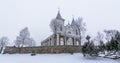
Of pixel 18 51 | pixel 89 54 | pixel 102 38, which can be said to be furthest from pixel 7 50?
pixel 102 38

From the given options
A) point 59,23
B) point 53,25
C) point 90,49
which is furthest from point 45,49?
point 59,23

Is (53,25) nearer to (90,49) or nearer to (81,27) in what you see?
(81,27)

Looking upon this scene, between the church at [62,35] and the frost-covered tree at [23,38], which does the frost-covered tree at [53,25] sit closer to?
the church at [62,35]

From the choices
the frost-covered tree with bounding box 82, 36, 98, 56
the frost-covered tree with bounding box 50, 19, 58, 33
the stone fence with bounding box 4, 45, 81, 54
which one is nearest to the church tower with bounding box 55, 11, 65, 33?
the frost-covered tree with bounding box 50, 19, 58, 33

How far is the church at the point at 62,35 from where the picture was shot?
5183 cm

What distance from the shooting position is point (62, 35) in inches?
2078

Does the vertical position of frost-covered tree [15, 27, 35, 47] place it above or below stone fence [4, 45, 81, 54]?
above

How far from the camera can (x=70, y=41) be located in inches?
2050

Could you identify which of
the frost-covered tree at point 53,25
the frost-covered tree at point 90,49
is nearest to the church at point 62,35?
the frost-covered tree at point 53,25

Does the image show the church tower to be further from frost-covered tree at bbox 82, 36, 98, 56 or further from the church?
frost-covered tree at bbox 82, 36, 98, 56

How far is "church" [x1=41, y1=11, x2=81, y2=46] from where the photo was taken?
5183 cm

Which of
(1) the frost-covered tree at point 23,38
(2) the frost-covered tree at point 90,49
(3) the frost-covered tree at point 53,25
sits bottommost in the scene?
(2) the frost-covered tree at point 90,49

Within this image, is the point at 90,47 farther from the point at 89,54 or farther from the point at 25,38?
the point at 25,38

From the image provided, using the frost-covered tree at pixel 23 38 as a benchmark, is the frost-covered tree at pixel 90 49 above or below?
below
